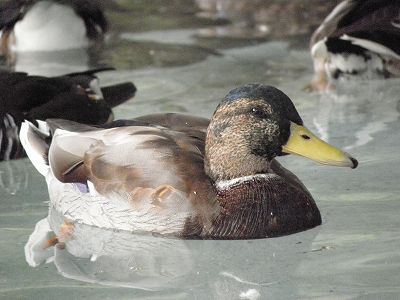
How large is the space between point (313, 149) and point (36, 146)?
1.58m

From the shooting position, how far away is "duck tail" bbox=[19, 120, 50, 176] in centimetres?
617

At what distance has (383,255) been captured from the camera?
17.3 ft

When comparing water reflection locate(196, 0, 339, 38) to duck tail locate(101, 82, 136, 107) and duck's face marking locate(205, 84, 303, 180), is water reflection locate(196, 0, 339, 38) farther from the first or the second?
duck's face marking locate(205, 84, 303, 180)

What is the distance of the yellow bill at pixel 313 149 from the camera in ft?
18.0

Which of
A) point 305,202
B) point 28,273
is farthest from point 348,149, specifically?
point 28,273

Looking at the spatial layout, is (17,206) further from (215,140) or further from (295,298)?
(295,298)

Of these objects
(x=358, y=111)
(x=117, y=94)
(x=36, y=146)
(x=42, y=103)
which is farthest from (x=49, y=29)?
(x=36, y=146)

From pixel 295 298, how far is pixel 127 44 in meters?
6.27

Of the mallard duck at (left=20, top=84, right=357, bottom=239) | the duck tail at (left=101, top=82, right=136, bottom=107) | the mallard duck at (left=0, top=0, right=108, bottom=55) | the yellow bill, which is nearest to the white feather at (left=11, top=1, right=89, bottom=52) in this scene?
the mallard duck at (left=0, top=0, right=108, bottom=55)

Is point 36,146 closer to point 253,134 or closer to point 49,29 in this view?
point 253,134

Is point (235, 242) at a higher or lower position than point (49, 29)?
higher

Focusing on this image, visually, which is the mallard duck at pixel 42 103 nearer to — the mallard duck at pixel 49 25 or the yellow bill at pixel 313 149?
the yellow bill at pixel 313 149

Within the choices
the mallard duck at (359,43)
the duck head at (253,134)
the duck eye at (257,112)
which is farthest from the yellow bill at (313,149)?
the mallard duck at (359,43)

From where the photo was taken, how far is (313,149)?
551 centimetres
